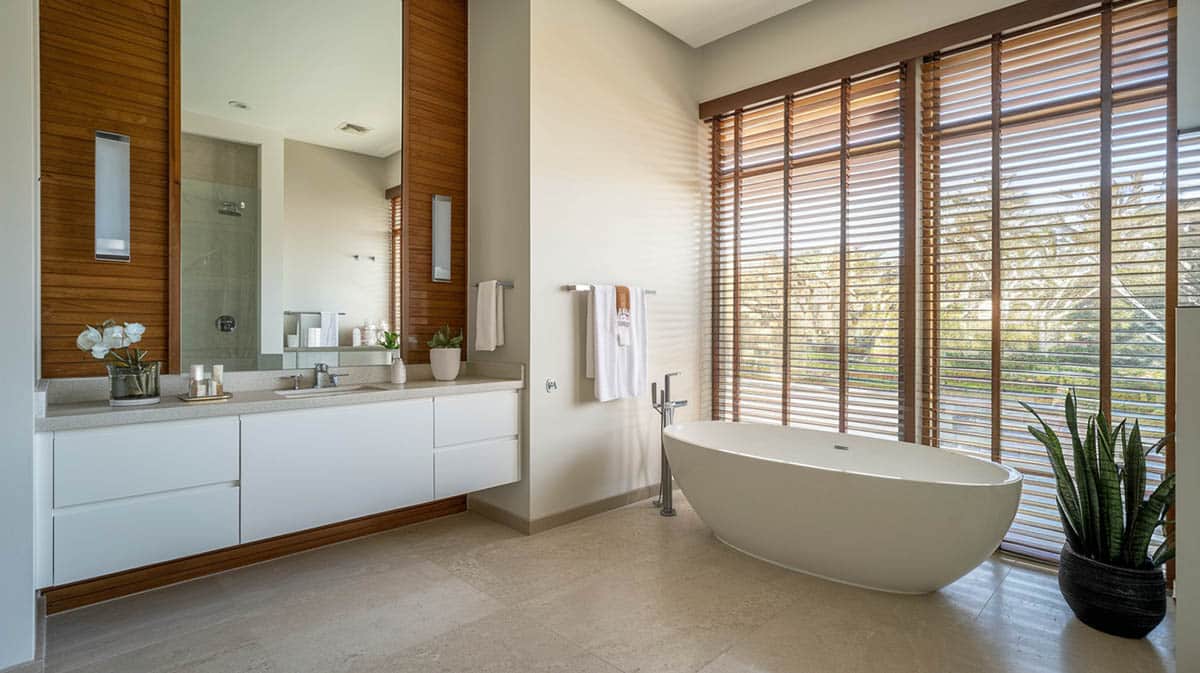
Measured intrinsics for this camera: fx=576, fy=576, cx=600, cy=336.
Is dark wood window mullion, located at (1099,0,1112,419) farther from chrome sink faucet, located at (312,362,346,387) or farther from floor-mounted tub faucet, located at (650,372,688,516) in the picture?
chrome sink faucet, located at (312,362,346,387)

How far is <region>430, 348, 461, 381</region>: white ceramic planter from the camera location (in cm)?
317

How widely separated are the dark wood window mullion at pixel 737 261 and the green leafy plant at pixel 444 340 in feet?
6.21

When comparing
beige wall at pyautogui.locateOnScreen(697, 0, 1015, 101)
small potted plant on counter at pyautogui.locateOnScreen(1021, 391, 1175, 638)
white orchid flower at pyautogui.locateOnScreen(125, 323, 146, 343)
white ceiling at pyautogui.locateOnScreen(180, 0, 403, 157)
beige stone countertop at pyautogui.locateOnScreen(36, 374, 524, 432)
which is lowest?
small potted plant on counter at pyautogui.locateOnScreen(1021, 391, 1175, 638)

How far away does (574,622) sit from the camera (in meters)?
2.23

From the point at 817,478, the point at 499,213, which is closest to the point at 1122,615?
the point at 817,478

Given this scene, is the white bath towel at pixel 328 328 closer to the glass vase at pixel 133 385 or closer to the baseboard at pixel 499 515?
the glass vase at pixel 133 385

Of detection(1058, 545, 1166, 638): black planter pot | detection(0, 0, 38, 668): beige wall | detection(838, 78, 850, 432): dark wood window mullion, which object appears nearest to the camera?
detection(0, 0, 38, 668): beige wall

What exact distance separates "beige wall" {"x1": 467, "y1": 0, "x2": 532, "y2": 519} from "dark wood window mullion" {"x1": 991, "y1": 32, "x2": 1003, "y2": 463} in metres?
2.41

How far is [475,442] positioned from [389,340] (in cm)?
76

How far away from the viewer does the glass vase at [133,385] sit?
2.14 m

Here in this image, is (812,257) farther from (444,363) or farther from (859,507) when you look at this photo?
(444,363)

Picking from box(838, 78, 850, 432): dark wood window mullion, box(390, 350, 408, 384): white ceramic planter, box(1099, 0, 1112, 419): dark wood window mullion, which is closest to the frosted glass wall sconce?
box(390, 350, 408, 384): white ceramic planter

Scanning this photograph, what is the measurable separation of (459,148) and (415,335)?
1.18m

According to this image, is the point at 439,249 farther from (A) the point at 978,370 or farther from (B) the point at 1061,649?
(B) the point at 1061,649
